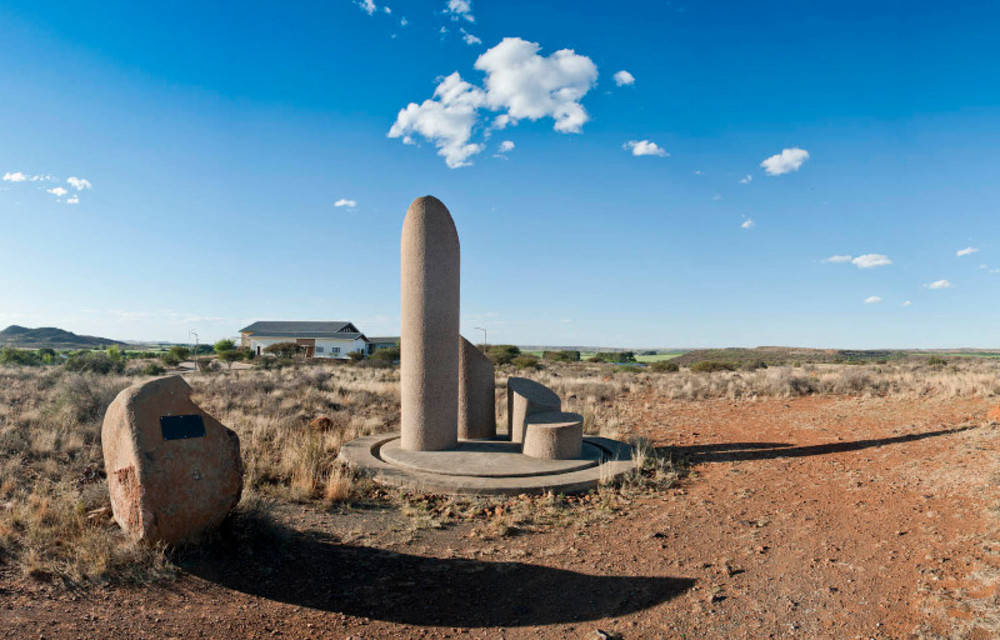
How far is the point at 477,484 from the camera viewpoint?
798 cm

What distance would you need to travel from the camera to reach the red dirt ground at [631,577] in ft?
14.3

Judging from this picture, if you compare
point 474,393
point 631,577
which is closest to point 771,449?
point 474,393

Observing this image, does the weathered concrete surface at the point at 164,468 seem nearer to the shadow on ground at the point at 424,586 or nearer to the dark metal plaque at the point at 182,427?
the dark metal plaque at the point at 182,427

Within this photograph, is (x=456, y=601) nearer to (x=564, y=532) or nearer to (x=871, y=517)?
(x=564, y=532)

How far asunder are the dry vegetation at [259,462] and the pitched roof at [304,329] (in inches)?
1642

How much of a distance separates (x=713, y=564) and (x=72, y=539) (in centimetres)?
646

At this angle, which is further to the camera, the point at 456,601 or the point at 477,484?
the point at 477,484

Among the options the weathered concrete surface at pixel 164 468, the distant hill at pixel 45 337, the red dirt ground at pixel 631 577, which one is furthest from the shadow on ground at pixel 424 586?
the distant hill at pixel 45 337

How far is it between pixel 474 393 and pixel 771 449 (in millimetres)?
6253

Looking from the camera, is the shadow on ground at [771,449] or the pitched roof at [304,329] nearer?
the shadow on ground at [771,449]

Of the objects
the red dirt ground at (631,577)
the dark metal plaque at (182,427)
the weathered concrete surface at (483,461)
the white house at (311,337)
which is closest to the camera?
the red dirt ground at (631,577)

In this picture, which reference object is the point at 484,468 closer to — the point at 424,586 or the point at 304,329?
the point at 424,586

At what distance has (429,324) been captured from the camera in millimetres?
9516

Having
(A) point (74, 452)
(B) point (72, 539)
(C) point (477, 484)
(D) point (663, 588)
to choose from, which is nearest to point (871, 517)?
(D) point (663, 588)
